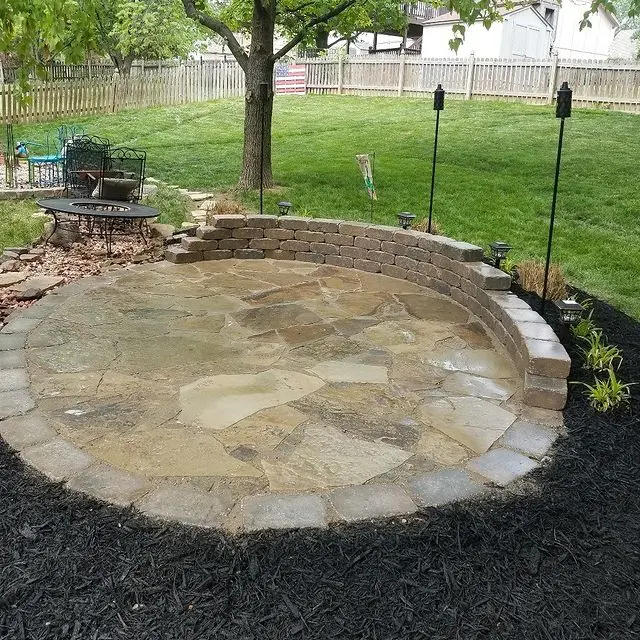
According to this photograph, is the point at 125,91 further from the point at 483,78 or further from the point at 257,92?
the point at 257,92

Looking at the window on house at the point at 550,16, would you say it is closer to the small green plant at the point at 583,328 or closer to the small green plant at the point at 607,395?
the small green plant at the point at 583,328

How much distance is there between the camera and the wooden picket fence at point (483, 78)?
16.6 m

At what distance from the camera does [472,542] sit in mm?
2670

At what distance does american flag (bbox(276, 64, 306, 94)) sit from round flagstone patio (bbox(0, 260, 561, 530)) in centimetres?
1793

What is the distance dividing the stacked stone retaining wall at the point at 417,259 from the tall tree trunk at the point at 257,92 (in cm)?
232

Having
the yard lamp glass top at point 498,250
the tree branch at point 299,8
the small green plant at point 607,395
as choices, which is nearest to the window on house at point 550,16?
the tree branch at point 299,8

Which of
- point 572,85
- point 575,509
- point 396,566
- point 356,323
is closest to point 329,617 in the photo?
point 396,566

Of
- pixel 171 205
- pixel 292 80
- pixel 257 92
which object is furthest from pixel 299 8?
pixel 292 80

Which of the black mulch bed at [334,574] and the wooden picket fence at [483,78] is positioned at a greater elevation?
the wooden picket fence at [483,78]

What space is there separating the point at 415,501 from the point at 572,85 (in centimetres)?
1674

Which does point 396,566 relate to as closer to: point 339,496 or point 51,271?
point 339,496

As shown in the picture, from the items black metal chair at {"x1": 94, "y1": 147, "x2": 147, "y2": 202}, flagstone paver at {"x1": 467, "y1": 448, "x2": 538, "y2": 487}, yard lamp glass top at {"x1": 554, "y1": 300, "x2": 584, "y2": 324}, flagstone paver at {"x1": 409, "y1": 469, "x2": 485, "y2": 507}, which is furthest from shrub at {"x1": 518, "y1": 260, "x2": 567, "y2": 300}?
black metal chair at {"x1": 94, "y1": 147, "x2": 147, "y2": 202}

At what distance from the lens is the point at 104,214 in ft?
23.0

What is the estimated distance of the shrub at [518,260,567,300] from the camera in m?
5.78
